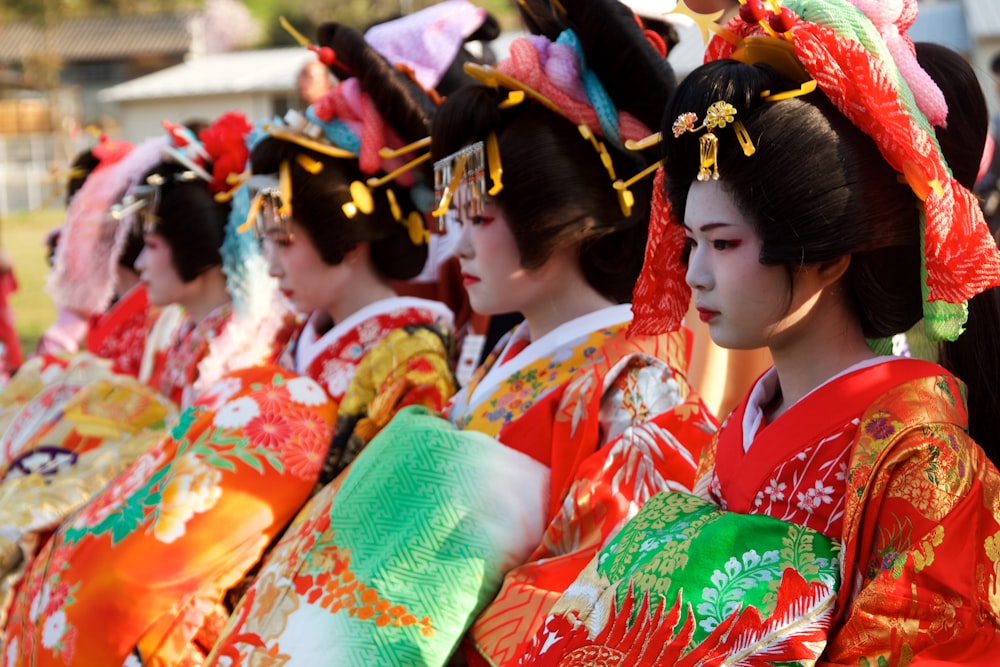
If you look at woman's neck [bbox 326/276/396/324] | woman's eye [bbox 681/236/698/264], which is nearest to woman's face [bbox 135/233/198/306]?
woman's neck [bbox 326/276/396/324]

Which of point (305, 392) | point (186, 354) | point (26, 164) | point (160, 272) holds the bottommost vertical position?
point (26, 164)

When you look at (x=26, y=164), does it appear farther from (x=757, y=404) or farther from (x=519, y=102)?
(x=757, y=404)

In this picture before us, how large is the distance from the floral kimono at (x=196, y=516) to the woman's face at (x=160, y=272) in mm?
947

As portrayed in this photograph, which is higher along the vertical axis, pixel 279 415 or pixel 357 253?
pixel 357 253

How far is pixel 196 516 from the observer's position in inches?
100

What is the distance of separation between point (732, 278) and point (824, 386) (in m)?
0.20

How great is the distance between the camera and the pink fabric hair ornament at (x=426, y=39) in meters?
3.16

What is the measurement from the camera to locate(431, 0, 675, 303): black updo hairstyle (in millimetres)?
2408

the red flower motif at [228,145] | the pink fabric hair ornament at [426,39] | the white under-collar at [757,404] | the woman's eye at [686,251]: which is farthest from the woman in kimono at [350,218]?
the white under-collar at [757,404]

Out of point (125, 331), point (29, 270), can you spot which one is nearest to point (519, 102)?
point (125, 331)

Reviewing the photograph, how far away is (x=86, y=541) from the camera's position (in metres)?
2.60

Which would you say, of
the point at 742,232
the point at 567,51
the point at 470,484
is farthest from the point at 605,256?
the point at 742,232

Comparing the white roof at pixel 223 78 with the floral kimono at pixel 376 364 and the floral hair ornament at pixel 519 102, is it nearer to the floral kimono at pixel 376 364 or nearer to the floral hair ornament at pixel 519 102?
the floral kimono at pixel 376 364

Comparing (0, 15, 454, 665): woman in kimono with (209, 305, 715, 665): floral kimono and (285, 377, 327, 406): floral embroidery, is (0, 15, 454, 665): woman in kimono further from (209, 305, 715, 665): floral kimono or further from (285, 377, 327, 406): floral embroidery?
(209, 305, 715, 665): floral kimono
